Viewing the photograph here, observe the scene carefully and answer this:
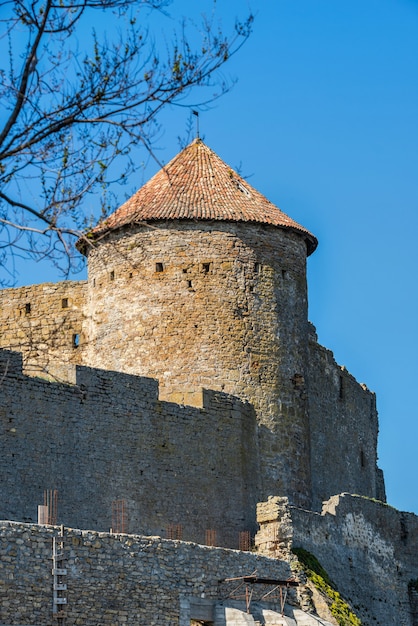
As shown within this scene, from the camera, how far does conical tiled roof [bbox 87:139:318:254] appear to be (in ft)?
107

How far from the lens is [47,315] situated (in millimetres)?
35062

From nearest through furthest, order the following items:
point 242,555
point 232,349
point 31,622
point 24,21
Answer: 1. point 24,21
2. point 31,622
3. point 242,555
4. point 232,349

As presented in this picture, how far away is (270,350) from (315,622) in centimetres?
718

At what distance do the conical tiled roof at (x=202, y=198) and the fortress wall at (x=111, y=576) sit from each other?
8.36 m

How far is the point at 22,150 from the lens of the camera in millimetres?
18094

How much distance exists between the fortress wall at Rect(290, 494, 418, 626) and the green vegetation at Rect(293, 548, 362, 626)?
0.96ft

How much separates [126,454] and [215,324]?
12.9 ft

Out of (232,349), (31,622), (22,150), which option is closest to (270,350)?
(232,349)

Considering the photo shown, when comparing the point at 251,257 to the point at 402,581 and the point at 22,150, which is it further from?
the point at 22,150

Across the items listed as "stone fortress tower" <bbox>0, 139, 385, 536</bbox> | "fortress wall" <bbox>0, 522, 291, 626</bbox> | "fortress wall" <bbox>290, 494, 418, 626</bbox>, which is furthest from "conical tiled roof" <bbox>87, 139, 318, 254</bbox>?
"fortress wall" <bbox>0, 522, 291, 626</bbox>

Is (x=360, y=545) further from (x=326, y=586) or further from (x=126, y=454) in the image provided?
(x=126, y=454)

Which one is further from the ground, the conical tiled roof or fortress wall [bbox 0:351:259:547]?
the conical tiled roof

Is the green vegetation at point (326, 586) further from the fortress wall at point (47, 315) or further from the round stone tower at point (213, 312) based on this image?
the fortress wall at point (47, 315)

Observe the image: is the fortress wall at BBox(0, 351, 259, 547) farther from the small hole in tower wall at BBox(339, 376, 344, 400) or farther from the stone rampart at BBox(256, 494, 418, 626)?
the small hole in tower wall at BBox(339, 376, 344, 400)
